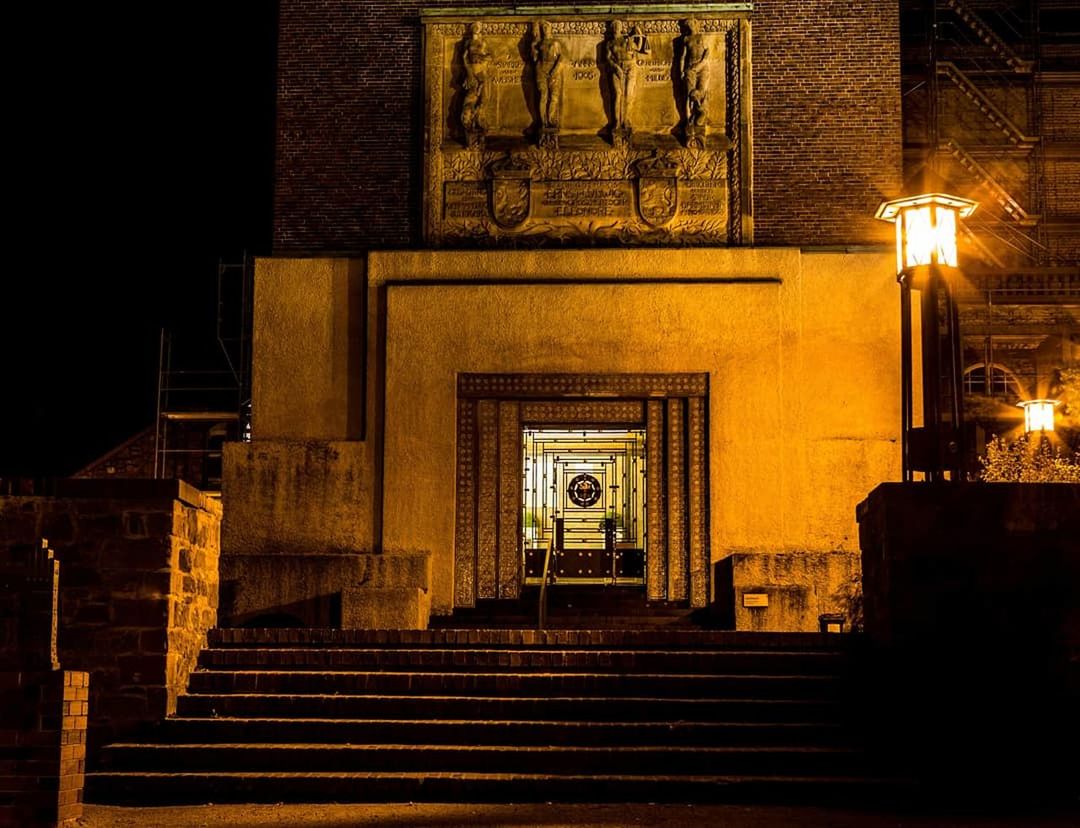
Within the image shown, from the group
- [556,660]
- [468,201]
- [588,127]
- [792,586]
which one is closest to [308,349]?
[468,201]

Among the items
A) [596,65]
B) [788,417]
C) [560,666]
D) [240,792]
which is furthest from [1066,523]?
[596,65]

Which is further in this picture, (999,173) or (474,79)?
(999,173)

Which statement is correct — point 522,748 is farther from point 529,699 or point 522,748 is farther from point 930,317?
point 930,317

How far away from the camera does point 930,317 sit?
11484 millimetres

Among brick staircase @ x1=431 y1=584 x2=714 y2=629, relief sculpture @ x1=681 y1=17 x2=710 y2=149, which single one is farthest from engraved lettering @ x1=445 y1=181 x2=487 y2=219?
brick staircase @ x1=431 y1=584 x2=714 y2=629

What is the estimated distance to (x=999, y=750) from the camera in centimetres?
995

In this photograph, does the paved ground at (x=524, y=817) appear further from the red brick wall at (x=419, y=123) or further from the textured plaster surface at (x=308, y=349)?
the red brick wall at (x=419, y=123)

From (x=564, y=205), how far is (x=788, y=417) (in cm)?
382

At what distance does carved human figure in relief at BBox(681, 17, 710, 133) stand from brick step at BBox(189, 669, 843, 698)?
363 inches

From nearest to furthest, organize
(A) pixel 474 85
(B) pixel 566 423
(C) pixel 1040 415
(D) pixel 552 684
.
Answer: (D) pixel 552 684 < (B) pixel 566 423 < (A) pixel 474 85 < (C) pixel 1040 415

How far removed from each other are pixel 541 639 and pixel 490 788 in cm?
236

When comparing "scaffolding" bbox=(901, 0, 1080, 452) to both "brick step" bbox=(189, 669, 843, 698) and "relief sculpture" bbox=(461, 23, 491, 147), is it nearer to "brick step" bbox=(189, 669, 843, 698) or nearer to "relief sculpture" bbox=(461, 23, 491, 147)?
"relief sculpture" bbox=(461, 23, 491, 147)

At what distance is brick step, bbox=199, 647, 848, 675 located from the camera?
1126cm

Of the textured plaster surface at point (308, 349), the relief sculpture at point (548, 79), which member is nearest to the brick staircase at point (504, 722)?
the textured plaster surface at point (308, 349)
